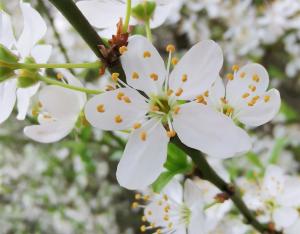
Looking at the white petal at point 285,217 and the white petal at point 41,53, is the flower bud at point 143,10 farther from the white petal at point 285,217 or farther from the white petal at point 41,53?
the white petal at point 285,217

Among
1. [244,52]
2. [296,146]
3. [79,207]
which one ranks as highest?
[244,52]

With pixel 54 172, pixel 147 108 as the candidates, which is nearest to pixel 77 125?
pixel 147 108

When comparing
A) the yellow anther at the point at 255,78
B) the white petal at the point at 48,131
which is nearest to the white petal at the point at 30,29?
the white petal at the point at 48,131

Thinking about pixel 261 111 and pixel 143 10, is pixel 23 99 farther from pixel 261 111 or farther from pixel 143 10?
pixel 261 111

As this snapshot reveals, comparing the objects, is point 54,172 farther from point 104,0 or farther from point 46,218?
point 104,0

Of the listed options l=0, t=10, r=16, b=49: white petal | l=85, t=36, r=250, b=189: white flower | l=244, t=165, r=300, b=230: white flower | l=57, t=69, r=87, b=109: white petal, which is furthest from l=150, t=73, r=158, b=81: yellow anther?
l=244, t=165, r=300, b=230: white flower

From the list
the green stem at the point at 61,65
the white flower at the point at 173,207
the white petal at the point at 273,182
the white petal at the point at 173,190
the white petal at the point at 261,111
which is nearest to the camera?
the green stem at the point at 61,65
